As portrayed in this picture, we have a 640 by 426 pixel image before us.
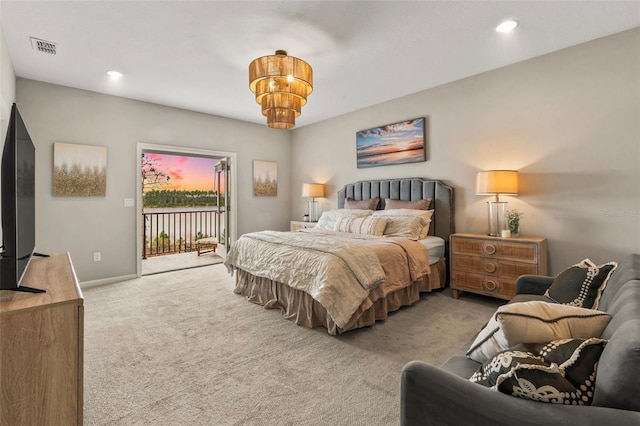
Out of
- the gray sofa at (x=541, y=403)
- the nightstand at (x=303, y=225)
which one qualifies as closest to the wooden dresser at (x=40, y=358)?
the gray sofa at (x=541, y=403)

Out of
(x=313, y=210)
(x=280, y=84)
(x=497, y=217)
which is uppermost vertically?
(x=280, y=84)

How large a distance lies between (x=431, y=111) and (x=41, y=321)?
4.37 meters

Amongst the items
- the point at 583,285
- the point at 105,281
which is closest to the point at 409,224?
the point at 583,285

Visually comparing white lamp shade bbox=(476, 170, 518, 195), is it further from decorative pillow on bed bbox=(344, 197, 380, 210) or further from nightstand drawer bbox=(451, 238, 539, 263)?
decorative pillow on bed bbox=(344, 197, 380, 210)

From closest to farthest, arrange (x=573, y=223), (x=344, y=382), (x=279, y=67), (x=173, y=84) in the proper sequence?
(x=344, y=382) → (x=279, y=67) → (x=573, y=223) → (x=173, y=84)

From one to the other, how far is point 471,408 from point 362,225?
3091 millimetres

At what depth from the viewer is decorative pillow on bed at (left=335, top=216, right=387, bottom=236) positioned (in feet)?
12.4

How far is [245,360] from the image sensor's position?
7.16ft

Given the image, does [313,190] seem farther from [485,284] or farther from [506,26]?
[506,26]

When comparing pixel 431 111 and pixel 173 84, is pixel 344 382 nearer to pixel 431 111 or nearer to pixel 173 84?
pixel 431 111

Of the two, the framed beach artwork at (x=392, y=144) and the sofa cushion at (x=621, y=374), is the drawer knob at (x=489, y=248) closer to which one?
the framed beach artwork at (x=392, y=144)

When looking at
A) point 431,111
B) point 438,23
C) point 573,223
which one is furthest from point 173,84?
point 573,223

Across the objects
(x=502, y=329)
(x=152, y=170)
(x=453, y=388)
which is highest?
(x=152, y=170)

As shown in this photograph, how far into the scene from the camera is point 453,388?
0.89m
